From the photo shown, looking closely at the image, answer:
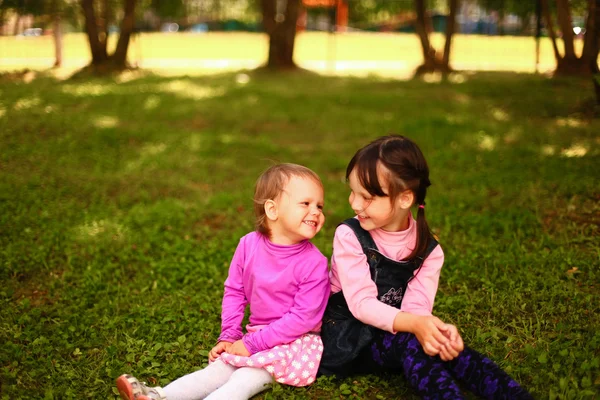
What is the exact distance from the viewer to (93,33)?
13438 millimetres

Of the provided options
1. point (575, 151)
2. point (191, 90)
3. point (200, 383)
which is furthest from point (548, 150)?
point (191, 90)

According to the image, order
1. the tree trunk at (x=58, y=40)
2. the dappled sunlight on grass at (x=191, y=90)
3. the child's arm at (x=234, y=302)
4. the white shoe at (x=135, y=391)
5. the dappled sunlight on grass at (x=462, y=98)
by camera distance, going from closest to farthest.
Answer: the white shoe at (x=135, y=391), the child's arm at (x=234, y=302), the dappled sunlight on grass at (x=462, y=98), the dappled sunlight on grass at (x=191, y=90), the tree trunk at (x=58, y=40)

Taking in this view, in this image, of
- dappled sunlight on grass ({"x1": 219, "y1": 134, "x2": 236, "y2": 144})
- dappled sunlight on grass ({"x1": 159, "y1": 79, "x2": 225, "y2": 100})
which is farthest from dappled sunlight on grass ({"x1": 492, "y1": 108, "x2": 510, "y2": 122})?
dappled sunlight on grass ({"x1": 159, "y1": 79, "x2": 225, "y2": 100})

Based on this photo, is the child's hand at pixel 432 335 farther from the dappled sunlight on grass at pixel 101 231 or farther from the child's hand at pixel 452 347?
the dappled sunlight on grass at pixel 101 231

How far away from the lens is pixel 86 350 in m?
3.41

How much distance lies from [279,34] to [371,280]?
12953 millimetres

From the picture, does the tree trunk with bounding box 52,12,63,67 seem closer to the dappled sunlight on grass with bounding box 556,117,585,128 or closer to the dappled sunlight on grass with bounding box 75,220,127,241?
the dappled sunlight on grass with bounding box 75,220,127,241

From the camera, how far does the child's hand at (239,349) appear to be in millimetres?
2959

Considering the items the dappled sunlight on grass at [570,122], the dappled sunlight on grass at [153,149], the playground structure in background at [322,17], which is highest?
the playground structure in background at [322,17]

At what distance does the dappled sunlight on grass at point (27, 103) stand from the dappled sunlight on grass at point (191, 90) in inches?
91.7

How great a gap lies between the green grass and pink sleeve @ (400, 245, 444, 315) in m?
0.45

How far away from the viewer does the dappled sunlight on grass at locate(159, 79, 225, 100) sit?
35.2ft

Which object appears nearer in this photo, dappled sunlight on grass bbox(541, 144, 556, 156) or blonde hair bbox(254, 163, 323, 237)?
blonde hair bbox(254, 163, 323, 237)

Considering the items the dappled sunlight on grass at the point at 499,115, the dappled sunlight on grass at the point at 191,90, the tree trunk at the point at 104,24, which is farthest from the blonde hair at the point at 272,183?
the tree trunk at the point at 104,24
